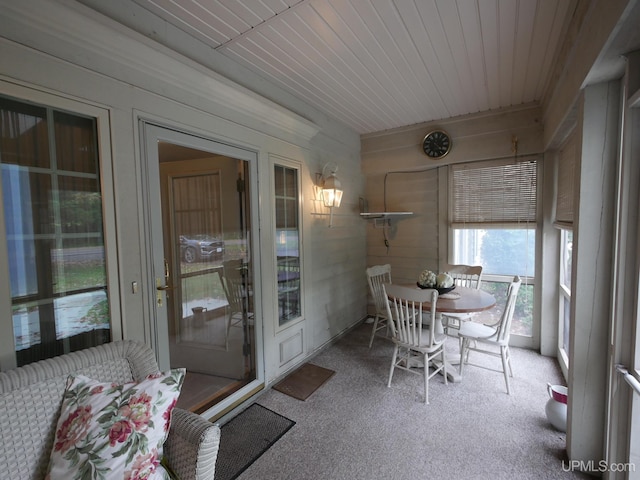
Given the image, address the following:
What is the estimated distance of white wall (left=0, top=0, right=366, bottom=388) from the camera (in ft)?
4.33

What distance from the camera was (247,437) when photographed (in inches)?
82.0

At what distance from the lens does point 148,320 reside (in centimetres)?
178

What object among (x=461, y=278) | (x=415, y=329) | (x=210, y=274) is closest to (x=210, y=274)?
(x=210, y=274)

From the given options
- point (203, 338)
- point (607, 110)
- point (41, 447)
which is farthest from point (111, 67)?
point (607, 110)

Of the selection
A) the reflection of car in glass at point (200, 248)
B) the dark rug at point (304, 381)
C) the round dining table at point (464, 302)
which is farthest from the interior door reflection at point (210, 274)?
the round dining table at point (464, 302)

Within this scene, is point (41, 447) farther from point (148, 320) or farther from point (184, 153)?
point (184, 153)

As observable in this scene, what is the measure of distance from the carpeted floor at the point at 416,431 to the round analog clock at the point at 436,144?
253 cm

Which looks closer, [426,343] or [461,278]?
[426,343]

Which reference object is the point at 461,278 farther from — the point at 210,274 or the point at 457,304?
the point at 210,274

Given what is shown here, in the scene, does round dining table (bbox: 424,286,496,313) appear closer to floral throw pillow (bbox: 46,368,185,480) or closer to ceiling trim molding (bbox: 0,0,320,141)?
floral throw pillow (bbox: 46,368,185,480)

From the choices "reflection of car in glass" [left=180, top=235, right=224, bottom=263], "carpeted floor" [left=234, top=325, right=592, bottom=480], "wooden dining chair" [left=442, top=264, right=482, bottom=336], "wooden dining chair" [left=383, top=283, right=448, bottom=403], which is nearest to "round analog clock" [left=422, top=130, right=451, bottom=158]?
"wooden dining chair" [left=442, top=264, right=482, bottom=336]

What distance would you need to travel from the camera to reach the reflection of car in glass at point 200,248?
243 cm

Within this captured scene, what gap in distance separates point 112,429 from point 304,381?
1936 millimetres

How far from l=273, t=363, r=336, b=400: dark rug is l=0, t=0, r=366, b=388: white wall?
11 centimetres
